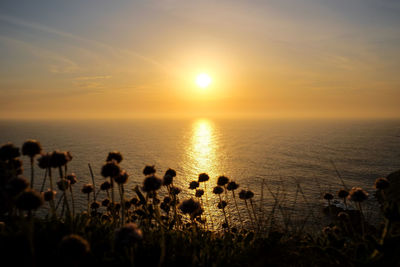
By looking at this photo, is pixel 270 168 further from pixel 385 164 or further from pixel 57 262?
pixel 57 262

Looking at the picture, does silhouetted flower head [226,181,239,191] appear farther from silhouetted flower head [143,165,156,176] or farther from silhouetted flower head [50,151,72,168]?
silhouetted flower head [50,151,72,168]

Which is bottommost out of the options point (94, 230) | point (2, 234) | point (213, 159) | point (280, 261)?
point (213, 159)

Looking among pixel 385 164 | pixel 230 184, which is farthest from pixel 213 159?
pixel 230 184

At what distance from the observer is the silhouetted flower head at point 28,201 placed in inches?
131

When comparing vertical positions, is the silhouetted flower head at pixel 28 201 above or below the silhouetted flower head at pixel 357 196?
above

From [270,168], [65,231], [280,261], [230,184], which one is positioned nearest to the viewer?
[65,231]

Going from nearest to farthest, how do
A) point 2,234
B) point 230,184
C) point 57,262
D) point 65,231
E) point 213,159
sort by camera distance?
point 57,262
point 2,234
point 65,231
point 230,184
point 213,159

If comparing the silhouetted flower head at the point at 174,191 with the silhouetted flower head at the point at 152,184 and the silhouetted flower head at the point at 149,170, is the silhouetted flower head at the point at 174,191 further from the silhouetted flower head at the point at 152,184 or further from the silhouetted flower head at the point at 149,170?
the silhouetted flower head at the point at 152,184

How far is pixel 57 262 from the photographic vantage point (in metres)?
4.07

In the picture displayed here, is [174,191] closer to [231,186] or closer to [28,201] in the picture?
[231,186]

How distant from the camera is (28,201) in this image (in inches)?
133

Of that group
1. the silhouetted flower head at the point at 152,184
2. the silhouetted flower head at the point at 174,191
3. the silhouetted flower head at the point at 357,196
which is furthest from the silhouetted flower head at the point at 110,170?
the silhouetted flower head at the point at 357,196

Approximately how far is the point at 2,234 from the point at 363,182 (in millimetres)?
112186

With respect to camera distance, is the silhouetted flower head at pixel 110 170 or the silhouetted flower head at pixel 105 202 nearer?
the silhouetted flower head at pixel 110 170
